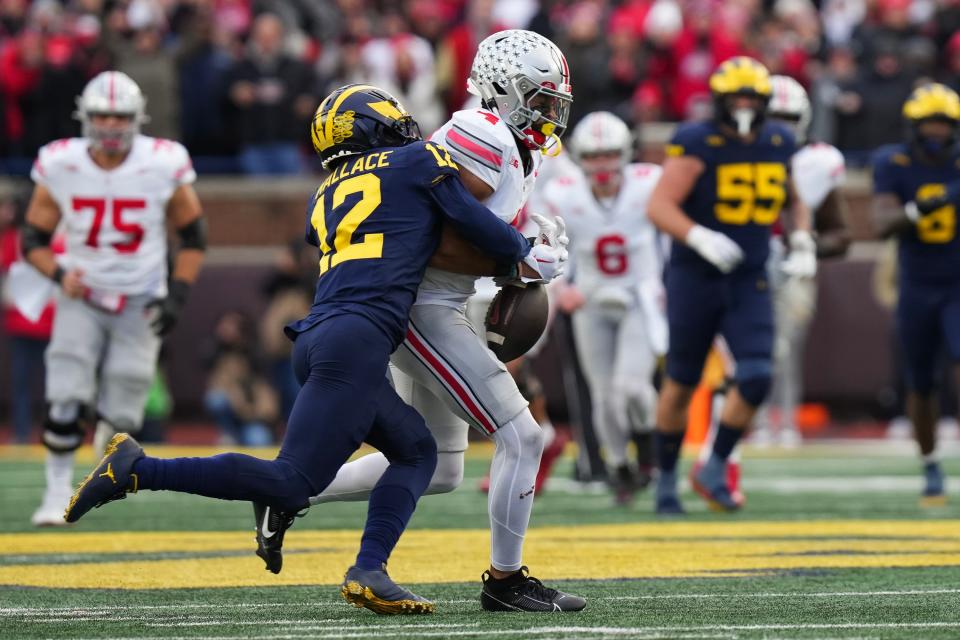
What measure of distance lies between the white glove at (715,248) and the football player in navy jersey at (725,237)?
186 mm

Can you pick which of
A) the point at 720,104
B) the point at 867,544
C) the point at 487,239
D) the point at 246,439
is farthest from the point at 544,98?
the point at 246,439

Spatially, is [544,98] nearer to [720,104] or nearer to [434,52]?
[720,104]

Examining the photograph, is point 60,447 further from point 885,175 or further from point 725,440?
point 885,175

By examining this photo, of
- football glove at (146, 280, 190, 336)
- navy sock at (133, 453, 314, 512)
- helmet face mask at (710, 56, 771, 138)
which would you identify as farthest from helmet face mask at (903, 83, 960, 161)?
navy sock at (133, 453, 314, 512)

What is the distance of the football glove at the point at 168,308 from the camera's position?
8.19 meters

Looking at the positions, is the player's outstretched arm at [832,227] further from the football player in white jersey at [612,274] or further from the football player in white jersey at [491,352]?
the football player in white jersey at [491,352]

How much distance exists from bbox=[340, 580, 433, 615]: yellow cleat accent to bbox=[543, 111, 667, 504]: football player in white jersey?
4.48m

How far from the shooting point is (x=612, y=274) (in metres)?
9.46

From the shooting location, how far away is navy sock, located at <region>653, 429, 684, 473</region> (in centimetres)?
841

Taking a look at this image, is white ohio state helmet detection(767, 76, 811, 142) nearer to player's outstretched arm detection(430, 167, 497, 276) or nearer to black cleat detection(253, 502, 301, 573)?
player's outstretched arm detection(430, 167, 497, 276)

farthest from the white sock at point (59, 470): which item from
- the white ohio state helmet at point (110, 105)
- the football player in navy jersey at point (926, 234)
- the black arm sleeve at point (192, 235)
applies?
the football player in navy jersey at point (926, 234)

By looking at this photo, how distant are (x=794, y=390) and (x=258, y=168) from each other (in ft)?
16.1

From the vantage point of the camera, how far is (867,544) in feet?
23.0

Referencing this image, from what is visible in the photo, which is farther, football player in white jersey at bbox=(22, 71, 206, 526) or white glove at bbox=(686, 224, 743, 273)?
football player in white jersey at bbox=(22, 71, 206, 526)
